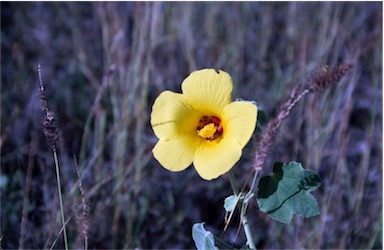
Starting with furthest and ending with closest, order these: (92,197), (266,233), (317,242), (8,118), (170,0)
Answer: (170,0)
(8,118)
(266,233)
(92,197)
(317,242)

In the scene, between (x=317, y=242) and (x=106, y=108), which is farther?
(x=106, y=108)

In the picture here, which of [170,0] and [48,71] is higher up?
[170,0]

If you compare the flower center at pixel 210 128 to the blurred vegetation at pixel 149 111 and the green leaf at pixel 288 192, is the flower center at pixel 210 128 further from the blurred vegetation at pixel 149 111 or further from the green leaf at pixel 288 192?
the blurred vegetation at pixel 149 111

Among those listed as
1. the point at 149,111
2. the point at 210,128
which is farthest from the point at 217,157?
the point at 149,111

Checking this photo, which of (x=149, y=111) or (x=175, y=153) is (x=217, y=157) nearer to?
(x=175, y=153)

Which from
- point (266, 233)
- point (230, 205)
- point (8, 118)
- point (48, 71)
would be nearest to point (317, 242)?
point (266, 233)

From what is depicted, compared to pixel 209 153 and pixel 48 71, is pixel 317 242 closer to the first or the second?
pixel 209 153

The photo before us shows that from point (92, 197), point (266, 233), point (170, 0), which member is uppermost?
point (170, 0)
